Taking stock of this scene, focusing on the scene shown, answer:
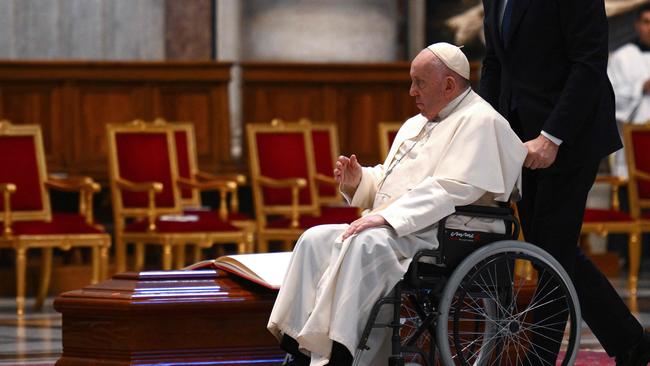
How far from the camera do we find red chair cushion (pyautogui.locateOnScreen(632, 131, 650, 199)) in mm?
9352

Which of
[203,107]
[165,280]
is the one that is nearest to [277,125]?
[203,107]

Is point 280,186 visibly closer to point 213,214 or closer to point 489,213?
point 213,214

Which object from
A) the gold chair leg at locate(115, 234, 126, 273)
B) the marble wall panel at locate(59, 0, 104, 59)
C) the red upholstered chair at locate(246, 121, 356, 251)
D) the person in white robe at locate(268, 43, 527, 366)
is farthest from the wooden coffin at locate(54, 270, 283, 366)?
the marble wall panel at locate(59, 0, 104, 59)


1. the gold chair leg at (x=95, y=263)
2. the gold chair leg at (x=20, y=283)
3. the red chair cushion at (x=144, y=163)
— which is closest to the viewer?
the gold chair leg at (x=20, y=283)

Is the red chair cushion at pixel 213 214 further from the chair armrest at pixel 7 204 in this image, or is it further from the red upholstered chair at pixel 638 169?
the red upholstered chair at pixel 638 169

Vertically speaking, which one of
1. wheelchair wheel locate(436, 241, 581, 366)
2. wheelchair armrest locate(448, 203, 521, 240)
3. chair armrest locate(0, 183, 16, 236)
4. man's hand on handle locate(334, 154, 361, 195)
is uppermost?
man's hand on handle locate(334, 154, 361, 195)

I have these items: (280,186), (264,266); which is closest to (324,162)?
(280,186)

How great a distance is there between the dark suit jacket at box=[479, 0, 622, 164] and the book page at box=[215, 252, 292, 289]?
33.8 inches

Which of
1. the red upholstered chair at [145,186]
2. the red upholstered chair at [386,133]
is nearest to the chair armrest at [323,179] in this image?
the red upholstered chair at [386,133]

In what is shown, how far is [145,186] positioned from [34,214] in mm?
674

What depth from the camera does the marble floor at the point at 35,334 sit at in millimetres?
5832

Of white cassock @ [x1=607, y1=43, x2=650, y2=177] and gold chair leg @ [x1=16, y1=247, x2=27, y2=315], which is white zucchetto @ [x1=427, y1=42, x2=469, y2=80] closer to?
gold chair leg @ [x1=16, y1=247, x2=27, y2=315]

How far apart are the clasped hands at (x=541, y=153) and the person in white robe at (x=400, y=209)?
0.05 metres

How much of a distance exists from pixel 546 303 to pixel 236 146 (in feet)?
23.5
